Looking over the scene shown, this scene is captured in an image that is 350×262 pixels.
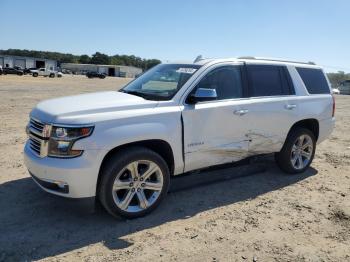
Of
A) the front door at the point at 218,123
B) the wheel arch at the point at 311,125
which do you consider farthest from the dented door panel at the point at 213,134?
the wheel arch at the point at 311,125

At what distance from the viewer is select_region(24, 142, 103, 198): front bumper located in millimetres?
4191

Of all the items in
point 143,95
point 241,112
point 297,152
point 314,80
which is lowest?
point 297,152

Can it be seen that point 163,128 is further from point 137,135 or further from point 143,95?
point 143,95

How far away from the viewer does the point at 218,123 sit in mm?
5309

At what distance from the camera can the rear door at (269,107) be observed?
229 inches

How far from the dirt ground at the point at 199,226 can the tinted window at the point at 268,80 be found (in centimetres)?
147

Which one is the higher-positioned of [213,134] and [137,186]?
[213,134]

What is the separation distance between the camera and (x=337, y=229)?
475cm

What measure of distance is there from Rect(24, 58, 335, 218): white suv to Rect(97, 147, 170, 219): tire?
1cm

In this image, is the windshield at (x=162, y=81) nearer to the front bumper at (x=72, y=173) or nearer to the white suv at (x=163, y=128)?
the white suv at (x=163, y=128)

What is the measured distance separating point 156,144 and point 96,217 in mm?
1147

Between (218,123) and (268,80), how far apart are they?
1.45 meters

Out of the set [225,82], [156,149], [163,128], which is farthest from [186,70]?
[156,149]

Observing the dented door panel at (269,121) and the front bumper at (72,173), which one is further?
the dented door panel at (269,121)
